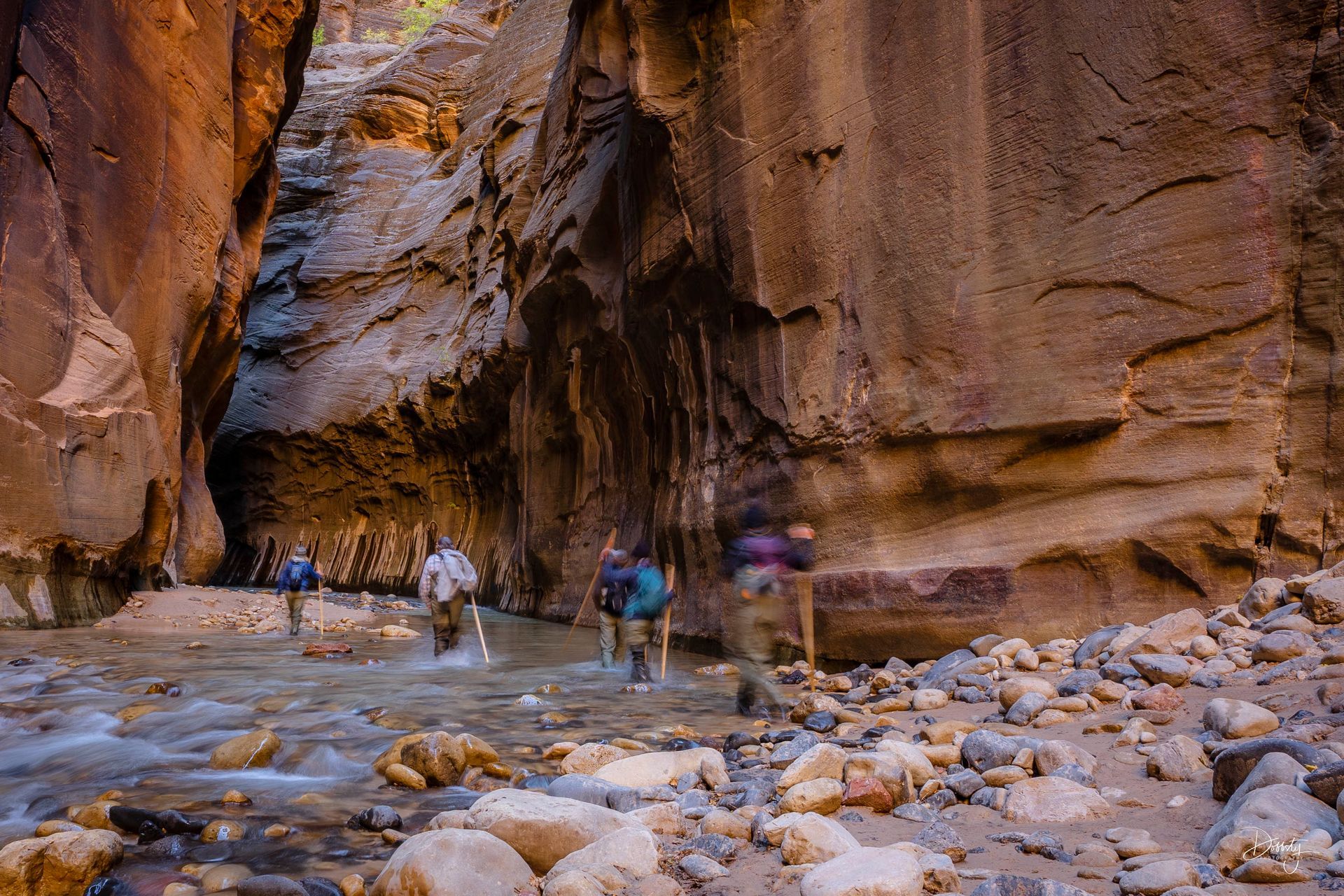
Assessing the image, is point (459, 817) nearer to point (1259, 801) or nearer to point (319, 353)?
point (1259, 801)

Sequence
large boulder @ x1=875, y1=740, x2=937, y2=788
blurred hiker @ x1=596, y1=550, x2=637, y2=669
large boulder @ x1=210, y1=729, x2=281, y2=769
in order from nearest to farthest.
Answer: large boulder @ x1=875, y1=740, x2=937, y2=788
large boulder @ x1=210, y1=729, x2=281, y2=769
blurred hiker @ x1=596, y1=550, x2=637, y2=669

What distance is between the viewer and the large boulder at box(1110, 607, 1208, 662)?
5.20 m

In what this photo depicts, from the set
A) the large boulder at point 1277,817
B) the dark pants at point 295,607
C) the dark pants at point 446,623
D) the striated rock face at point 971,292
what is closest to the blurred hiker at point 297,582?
the dark pants at point 295,607

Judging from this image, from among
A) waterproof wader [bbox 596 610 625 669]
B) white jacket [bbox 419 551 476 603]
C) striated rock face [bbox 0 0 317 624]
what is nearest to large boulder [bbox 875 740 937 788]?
waterproof wader [bbox 596 610 625 669]

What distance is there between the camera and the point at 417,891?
8.93 ft

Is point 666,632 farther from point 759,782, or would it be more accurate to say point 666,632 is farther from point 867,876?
point 867,876

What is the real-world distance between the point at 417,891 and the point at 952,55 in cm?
767

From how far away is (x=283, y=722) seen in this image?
601 centimetres

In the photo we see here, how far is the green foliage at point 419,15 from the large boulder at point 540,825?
191 feet

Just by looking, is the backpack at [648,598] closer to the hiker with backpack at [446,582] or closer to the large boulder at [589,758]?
the hiker with backpack at [446,582]

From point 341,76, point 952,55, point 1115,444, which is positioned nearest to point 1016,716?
point 1115,444

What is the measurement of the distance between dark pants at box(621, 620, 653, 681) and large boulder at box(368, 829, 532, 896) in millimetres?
5266

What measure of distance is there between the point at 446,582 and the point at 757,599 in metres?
4.65

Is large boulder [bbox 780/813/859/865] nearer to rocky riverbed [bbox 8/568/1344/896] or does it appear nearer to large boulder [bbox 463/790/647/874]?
rocky riverbed [bbox 8/568/1344/896]
